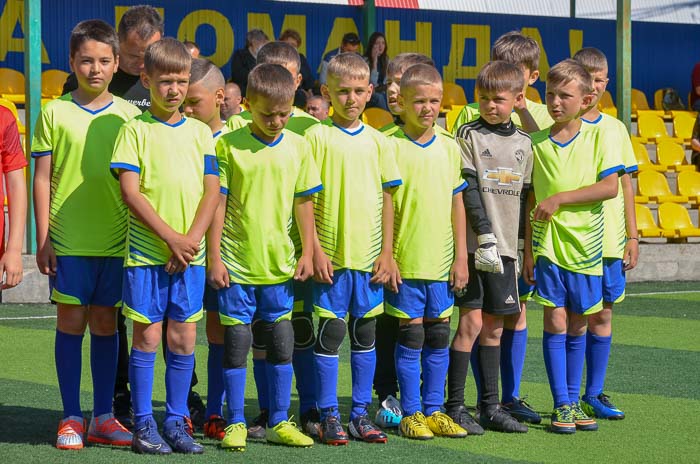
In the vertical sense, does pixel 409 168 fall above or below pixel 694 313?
above

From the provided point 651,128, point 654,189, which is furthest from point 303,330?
point 651,128

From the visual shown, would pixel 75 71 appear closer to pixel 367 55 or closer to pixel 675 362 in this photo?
pixel 675 362

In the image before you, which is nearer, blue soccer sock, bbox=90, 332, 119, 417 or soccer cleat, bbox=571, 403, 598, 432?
blue soccer sock, bbox=90, 332, 119, 417

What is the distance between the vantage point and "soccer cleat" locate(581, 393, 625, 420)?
5.97 m

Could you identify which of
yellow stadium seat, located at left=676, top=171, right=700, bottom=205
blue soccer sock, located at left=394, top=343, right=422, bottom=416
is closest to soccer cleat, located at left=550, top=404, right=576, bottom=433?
blue soccer sock, located at left=394, top=343, right=422, bottom=416

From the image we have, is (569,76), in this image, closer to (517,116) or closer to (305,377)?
(517,116)

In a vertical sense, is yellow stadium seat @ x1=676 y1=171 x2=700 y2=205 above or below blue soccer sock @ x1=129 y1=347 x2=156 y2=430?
above

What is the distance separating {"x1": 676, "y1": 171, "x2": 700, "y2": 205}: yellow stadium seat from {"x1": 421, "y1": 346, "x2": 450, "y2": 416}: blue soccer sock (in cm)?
1139

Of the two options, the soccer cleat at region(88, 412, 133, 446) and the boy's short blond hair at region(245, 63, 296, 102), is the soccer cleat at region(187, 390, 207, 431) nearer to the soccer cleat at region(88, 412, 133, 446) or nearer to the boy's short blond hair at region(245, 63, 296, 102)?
the soccer cleat at region(88, 412, 133, 446)

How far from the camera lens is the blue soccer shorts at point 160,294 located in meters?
4.91

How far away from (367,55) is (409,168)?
9156mm

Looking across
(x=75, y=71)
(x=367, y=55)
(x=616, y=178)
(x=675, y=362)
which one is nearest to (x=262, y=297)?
(x=75, y=71)

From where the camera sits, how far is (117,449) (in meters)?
5.06

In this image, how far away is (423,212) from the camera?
18.0ft
